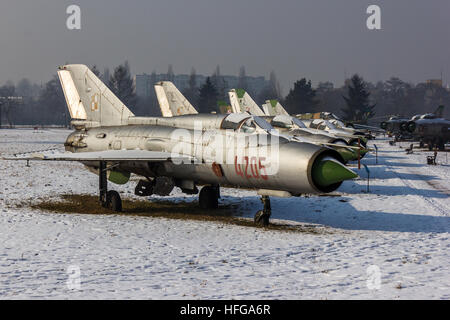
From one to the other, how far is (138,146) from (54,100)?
6632 inches

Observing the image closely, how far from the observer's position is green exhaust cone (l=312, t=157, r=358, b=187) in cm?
1150

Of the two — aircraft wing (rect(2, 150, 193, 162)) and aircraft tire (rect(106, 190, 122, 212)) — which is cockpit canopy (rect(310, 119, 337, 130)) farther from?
aircraft tire (rect(106, 190, 122, 212))

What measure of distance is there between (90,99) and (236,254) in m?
11.6

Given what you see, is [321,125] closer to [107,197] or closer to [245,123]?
[245,123]

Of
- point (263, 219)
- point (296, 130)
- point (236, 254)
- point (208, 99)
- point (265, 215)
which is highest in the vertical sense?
point (208, 99)

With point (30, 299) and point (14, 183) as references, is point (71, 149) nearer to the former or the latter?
point (14, 183)

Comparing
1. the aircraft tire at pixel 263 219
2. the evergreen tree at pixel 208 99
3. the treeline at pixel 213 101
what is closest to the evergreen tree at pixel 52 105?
the treeline at pixel 213 101

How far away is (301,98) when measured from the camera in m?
109

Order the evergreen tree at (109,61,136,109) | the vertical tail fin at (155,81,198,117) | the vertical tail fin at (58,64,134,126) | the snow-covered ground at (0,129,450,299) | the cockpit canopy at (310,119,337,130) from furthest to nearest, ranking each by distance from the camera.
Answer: the evergreen tree at (109,61,136,109), the cockpit canopy at (310,119,337,130), the vertical tail fin at (155,81,198,117), the vertical tail fin at (58,64,134,126), the snow-covered ground at (0,129,450,299)

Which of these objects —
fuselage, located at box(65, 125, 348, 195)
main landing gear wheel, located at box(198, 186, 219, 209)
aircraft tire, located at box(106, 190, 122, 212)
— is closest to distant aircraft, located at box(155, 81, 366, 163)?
main landing gear wheel, located at box(198, 186, 219, 209)

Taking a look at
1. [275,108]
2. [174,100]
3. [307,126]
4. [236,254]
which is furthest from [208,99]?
[236,254]

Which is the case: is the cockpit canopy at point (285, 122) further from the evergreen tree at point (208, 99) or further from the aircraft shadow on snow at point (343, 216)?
the evergreen tree at point (208, 99)

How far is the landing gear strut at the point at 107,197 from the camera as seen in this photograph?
53.7ft

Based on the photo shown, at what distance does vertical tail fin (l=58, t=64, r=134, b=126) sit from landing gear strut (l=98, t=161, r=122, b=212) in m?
2.81
